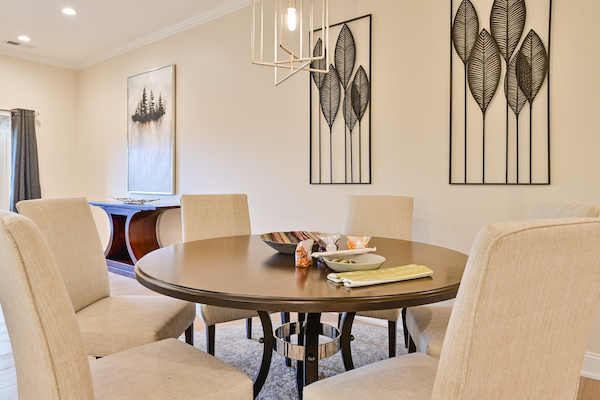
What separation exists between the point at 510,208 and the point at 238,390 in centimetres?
198

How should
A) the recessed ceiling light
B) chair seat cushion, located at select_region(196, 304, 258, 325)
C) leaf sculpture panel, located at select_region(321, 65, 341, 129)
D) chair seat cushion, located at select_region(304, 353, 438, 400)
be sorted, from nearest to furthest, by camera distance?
chair seat cushion, located at select_region(304, 353, 438, 400)
chair seat cushion, located at select_region(196, 304, 258, 325)
leaf sculpture panel, located at select_region(321, 65, 341, 129)
the recessed ceiling light

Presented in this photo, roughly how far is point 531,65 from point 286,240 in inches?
69.8

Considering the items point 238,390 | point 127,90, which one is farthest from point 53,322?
point 127,90

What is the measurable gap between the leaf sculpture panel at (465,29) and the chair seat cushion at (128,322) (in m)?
2.20

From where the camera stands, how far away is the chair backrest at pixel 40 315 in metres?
0.87

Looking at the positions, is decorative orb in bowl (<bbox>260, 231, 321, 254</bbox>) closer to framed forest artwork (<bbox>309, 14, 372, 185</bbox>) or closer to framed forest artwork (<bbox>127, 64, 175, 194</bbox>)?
framed forest artwork (<bbox>309, 14, 372, 185</bbox>)

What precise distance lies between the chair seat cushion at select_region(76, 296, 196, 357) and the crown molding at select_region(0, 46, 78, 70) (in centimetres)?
476

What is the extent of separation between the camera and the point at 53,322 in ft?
2.93

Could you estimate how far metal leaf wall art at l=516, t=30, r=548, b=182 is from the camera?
7.55 feet

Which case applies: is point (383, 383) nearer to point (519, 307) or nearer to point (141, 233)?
point (519, 307)

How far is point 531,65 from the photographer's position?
7.66ft

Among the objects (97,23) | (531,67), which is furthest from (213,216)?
(97,23)

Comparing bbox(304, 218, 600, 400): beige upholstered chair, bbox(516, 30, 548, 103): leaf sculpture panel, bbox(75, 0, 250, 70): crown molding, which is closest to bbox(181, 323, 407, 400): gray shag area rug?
bbox(304, 218, 600, 400): beige upholstered chair

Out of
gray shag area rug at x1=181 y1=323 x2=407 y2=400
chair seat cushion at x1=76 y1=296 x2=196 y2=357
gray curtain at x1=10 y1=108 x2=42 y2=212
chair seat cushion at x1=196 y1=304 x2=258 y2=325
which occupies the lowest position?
gray shag area rug at x1=181 y1=323 x2=407 y2=400
